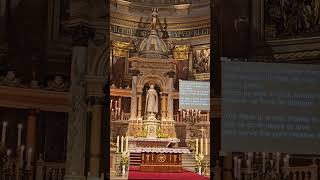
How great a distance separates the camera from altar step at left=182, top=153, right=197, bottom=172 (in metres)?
15.3

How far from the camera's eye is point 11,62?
9.53 m

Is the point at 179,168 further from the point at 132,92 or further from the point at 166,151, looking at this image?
the point at 132,92

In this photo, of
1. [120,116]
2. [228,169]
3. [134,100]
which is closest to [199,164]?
[134,100]

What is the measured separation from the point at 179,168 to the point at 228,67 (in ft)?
18.4

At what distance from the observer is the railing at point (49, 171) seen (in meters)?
9.30

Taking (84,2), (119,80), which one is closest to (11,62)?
(84,2)

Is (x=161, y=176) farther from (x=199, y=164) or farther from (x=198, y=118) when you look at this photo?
(x=198, y=118)

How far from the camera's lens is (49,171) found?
942 cm

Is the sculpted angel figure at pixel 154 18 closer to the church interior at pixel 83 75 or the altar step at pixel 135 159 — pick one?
the altar step at pixel 135 159

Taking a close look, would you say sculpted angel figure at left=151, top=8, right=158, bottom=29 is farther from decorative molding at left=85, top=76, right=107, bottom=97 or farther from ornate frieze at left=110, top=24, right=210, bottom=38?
decorative molding at left=85, top=76, right=107, bottom=97

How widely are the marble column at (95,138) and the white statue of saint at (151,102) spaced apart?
6.12 metres

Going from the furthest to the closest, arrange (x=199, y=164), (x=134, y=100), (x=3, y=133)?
(x=134, y=100)
(x=199, y=164)
(x=3, y=133)

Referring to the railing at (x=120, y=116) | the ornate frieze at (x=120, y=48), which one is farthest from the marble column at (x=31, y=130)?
the ornate frieze at (x=120, y=48)

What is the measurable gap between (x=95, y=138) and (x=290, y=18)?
4275 millimetres
